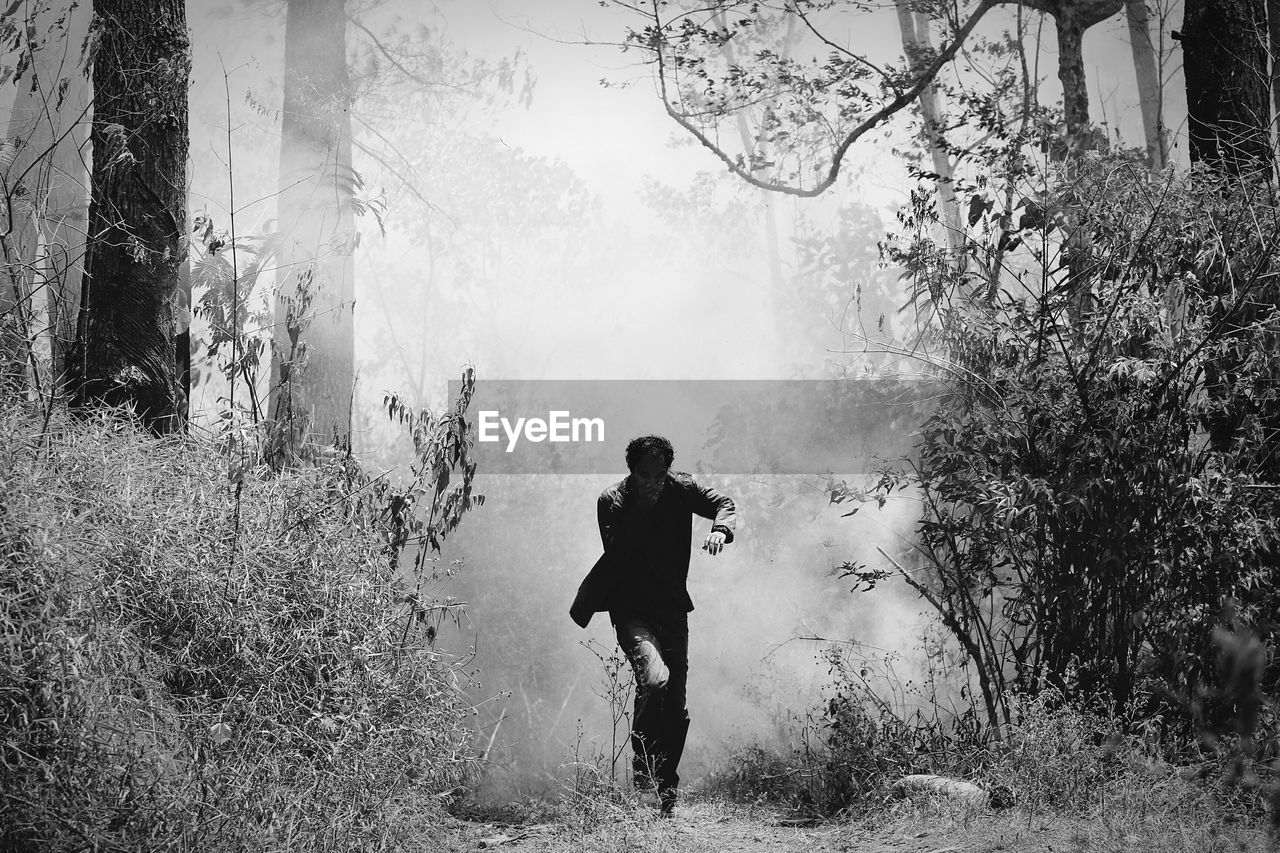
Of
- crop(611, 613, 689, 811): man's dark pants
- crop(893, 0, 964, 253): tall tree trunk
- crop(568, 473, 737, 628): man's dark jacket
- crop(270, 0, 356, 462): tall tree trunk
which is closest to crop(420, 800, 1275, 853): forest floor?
crop(611, 613, 689, 811): man's dark pants

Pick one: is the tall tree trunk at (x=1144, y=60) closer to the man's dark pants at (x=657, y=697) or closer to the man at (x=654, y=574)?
the man at (x=654, y=574)

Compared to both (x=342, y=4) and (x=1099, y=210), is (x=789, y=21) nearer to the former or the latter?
(x=342, y=4)

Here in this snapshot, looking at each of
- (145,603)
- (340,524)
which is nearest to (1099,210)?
(340,524)

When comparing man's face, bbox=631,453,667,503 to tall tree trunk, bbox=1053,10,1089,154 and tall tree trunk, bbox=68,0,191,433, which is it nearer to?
tall tree trunk, bbox=68,0,191,433

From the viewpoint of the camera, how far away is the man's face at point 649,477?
517 centimetres

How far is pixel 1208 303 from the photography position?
467cm

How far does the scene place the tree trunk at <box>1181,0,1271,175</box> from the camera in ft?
18.8

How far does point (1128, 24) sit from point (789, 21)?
3989mm

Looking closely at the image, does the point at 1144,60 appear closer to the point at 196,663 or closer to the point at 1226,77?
the point at 1226,77

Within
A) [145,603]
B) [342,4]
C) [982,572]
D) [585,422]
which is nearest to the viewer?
[145,603]

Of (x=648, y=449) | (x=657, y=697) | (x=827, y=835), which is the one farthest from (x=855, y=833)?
(x=648, y=449)

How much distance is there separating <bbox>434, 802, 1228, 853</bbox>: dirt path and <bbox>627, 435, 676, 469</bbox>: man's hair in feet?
5.41

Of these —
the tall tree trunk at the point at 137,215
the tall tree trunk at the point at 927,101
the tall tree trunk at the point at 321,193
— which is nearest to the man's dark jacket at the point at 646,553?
the tall tree trunk at the point at 137,215

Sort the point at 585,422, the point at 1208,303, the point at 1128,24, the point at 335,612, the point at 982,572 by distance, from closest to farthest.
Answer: the point at 335,612 → the point at 1208,303 → the point at 982,572 → the point at 1128,24 → the point at 585,422
